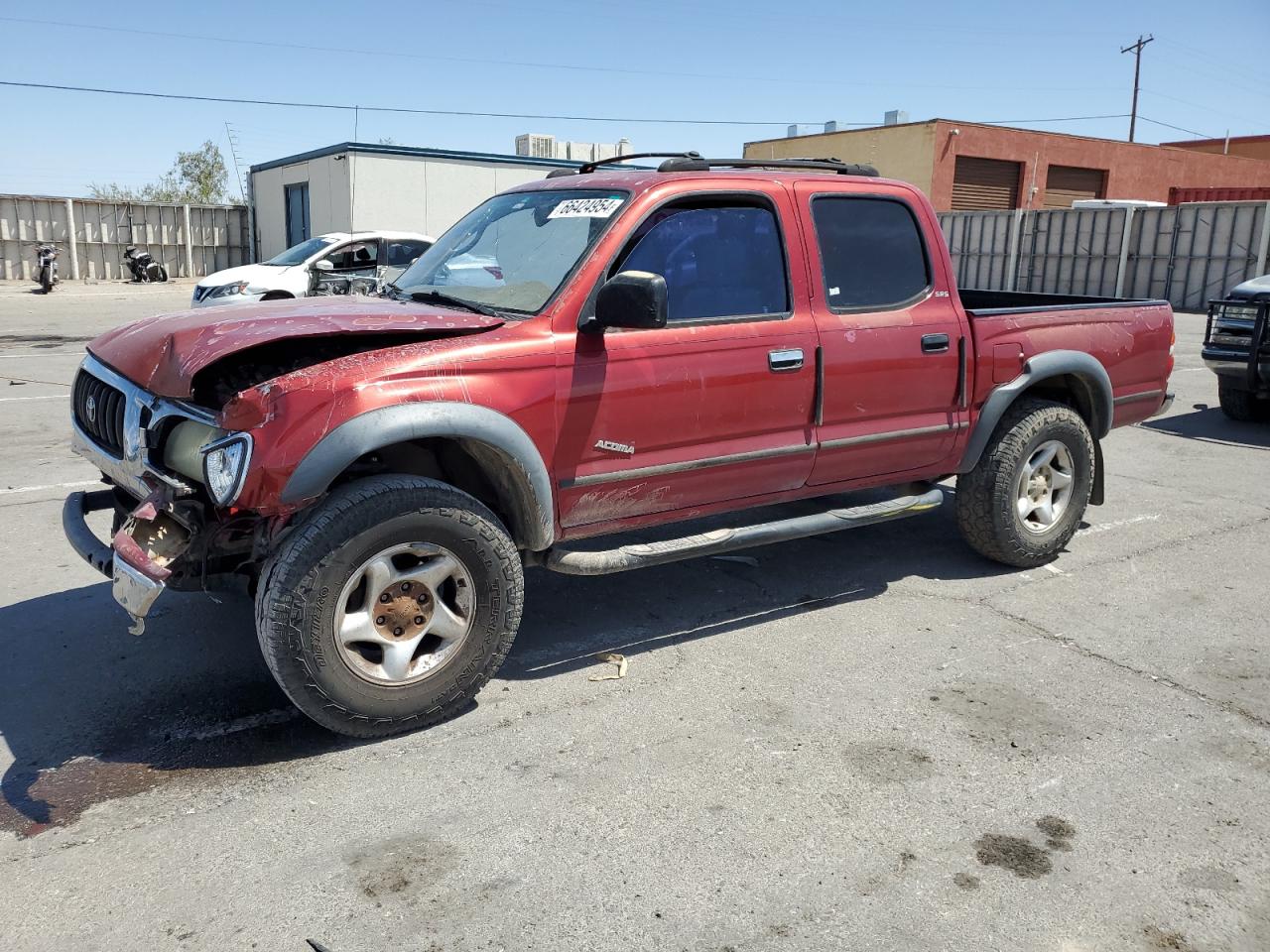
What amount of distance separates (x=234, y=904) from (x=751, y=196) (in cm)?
334

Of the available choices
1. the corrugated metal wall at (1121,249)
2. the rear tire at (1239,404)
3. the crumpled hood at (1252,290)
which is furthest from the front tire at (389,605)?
the corrugated metal wall at (1121,249)

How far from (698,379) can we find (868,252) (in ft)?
4.13

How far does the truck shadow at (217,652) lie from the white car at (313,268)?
32.2 feet

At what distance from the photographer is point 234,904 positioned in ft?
9.04

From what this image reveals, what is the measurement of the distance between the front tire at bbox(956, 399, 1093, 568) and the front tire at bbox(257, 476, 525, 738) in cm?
272

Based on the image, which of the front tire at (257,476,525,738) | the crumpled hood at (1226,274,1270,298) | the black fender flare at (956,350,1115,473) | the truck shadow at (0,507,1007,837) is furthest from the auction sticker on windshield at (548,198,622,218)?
the crumpled hood at (1226,274,1270,298)

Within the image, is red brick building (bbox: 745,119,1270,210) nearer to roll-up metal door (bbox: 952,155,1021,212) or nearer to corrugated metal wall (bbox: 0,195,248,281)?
roll-up metal door (bbox: 952,155,1021,212)

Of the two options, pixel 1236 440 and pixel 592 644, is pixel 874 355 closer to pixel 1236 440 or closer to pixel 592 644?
pixel 592 644

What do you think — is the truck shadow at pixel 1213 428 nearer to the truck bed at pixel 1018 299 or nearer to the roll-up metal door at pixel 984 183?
the truck bed at pixel 1018 299

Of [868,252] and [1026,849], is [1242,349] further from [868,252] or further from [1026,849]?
[1026,849]

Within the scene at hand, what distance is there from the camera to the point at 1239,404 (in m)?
10.1

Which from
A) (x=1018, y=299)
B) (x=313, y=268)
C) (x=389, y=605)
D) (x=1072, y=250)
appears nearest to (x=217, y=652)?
(x=389, y=605)

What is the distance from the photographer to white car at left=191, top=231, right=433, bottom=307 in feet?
47.1

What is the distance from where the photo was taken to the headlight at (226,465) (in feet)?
10.9
